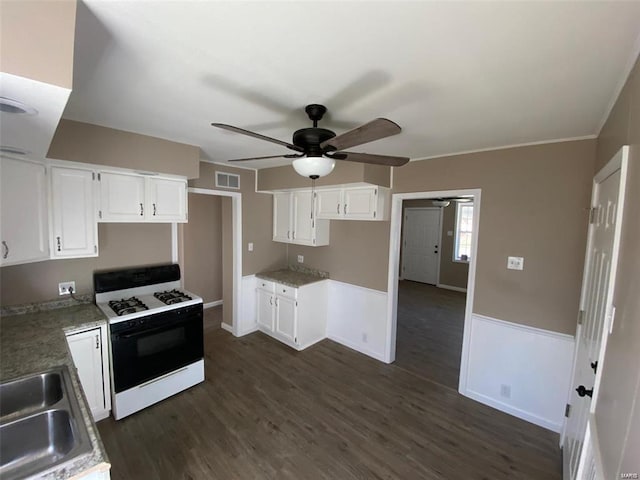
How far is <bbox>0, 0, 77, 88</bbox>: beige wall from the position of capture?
732 mm

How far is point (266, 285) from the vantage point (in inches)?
160

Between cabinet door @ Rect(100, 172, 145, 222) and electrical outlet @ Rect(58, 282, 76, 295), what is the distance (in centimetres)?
71

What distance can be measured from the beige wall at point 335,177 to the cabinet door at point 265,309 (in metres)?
1.55

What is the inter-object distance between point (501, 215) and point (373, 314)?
72.9 inches

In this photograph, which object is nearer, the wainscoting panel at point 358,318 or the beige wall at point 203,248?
the wainscoting panel at point 358,318

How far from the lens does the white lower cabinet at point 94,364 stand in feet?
7.17

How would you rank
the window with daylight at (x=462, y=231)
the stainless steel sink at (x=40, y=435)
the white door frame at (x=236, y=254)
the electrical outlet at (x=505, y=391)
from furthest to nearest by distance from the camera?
the window with daylight at (x=462, y=231) → the white door frame at (x=236, y=254) → the electrical outlet at (x=505, y=391) → the stainless steel sink at (x=40, y=435)

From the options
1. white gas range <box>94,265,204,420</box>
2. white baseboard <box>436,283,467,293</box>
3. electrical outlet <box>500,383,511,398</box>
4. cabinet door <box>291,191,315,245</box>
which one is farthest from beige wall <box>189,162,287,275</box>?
white baseboard <box>436,283,467,293</box>

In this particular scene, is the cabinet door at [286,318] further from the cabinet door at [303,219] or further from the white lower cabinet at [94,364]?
the white lower cabinet at [94,364]

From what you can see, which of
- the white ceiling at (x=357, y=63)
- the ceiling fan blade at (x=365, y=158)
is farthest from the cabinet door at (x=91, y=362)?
the ceiling fan blade at (x=365, y=158)

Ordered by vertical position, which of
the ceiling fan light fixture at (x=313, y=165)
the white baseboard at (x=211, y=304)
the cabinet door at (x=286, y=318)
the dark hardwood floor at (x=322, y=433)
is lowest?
the dark hardwood floor at (x=322, y=433)

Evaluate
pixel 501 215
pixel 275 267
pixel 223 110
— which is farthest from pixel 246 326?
pixel 501 215

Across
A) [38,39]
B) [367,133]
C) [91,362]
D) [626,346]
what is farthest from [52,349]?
[626,346]

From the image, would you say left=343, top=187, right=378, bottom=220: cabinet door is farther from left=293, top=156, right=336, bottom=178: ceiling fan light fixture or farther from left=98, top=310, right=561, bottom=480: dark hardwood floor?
left=98, top=310, right=561, bottom=480: dark hardwood floor
